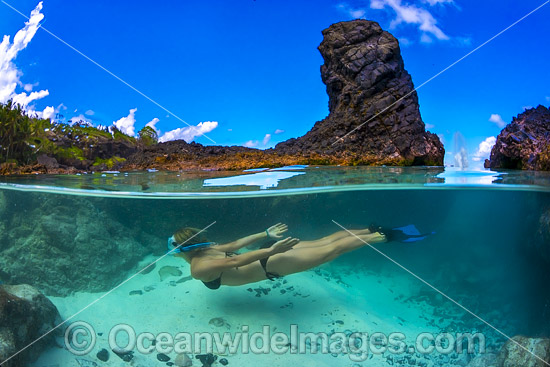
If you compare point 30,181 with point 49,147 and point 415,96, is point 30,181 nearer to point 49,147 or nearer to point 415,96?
point 49,147

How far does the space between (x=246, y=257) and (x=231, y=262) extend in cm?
29

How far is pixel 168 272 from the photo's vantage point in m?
7.26

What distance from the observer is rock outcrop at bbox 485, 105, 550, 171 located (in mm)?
7164

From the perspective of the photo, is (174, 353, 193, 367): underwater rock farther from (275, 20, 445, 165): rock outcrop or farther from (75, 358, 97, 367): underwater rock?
(275, 20, 445, 165): rock outcrop

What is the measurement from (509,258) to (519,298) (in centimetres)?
178

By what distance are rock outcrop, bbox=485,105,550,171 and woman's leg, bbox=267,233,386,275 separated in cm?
469

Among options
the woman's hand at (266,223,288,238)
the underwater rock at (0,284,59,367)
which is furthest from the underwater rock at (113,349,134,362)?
the woman's hand at (266,223,288,238)

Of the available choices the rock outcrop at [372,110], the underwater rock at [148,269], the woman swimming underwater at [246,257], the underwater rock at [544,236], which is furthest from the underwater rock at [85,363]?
the underwater rock at [544,236]

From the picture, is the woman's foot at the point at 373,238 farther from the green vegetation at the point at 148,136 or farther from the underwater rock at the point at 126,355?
the green vegetation at the point at 148,136

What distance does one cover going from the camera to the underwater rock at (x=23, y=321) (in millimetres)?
4695

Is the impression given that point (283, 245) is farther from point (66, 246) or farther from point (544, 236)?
point (544, 236)

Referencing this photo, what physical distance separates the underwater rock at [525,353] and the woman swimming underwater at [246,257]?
3.19m

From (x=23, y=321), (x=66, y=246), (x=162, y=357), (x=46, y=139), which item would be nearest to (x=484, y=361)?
(x=162, y=357)

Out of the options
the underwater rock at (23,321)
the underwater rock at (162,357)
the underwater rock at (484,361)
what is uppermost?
the underwater rock at (23,321)
